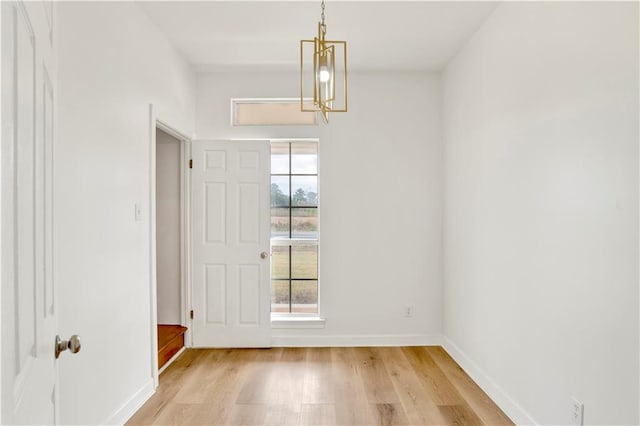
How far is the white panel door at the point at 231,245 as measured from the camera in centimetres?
392

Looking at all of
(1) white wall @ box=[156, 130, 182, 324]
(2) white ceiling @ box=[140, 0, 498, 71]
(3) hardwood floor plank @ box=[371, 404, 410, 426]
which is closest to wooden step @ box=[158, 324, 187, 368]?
(1) white wall @ box=[156, 130, 182, 324]

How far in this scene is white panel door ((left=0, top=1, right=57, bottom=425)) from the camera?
0.68m

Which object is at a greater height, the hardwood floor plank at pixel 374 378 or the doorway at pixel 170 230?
the doorway at pixel 170 230

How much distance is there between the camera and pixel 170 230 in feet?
12.9

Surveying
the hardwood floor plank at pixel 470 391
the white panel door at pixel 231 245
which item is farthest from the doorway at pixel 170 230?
the hardwood floor plank at pixel 470 391

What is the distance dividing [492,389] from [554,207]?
4.88 ft

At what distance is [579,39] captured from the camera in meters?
1.94

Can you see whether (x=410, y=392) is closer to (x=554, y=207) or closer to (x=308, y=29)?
(x=554, y=207)

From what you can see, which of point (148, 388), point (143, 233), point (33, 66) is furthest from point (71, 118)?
point (148, 388)

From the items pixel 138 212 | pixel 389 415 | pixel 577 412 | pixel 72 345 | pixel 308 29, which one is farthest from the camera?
pixel 308 29

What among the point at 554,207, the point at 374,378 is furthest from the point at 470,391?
the point at 554,207

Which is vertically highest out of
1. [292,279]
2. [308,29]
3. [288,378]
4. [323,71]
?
[308,29]

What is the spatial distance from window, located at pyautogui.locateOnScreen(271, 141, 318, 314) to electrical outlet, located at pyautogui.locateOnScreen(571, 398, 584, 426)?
102 inches

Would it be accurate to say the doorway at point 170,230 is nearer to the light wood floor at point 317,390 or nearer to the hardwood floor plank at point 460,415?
the light wood floor at point 317,390
